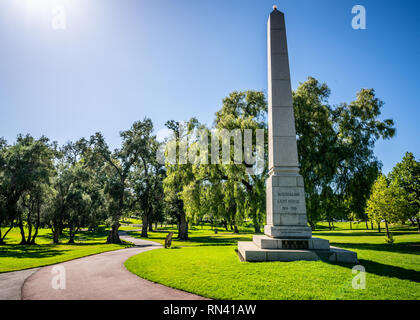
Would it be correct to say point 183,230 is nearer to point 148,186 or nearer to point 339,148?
point 148,186

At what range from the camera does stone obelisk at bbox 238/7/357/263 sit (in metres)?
9.23

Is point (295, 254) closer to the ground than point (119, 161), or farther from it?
closer to the ground

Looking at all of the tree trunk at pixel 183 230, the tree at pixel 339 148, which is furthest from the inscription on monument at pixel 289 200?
the tree trunk at pixel 183 230

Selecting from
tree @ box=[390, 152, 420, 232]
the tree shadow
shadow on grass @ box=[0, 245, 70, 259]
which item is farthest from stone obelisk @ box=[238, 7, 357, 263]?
tree @ box=[390, 152, 420, 232]

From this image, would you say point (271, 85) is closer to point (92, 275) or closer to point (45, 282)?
point (92, 275)

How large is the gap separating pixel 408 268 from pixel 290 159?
586 cm

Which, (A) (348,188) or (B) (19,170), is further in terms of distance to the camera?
(B) (19,170)

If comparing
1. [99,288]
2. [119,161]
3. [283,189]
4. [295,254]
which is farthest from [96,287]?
[119,161]

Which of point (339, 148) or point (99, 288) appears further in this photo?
point (339, 148)

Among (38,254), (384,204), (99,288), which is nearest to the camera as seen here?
(99,288)

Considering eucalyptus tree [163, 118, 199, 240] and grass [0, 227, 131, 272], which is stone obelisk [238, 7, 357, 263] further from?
eucalyptus tree [163, 118, 199, 240]

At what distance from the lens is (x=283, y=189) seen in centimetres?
1053

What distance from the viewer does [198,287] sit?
6.27 metres
